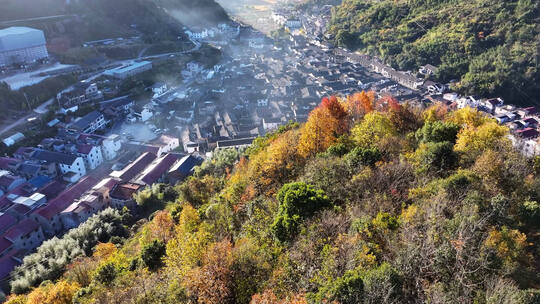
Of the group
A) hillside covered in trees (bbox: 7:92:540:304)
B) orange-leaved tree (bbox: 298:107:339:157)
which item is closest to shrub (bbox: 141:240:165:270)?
hillside covered in trees (bbox: 7:92:540:304)

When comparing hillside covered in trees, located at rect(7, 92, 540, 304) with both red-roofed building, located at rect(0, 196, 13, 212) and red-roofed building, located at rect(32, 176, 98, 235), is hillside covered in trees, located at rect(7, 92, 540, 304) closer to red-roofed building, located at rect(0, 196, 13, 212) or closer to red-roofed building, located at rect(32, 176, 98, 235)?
red-roofed building, located at rect(32, 176, 98, 235)

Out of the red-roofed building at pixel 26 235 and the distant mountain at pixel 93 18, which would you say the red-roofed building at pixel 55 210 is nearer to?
the red-roofed building at pixel 26 235

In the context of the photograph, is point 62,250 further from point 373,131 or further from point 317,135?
point 373,131

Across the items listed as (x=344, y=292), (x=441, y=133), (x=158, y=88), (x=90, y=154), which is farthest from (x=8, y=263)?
(x=158, y=88)

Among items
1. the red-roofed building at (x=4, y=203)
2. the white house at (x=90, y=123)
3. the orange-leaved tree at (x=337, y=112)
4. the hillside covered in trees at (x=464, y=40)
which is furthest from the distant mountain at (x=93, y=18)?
the orange-leaved tree at (x=337, y=112)

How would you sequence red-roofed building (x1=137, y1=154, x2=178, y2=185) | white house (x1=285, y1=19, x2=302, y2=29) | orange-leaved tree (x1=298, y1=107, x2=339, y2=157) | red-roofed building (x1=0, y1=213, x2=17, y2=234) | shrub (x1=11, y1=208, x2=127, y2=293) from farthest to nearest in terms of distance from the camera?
white house (x1=285, y1=19, x2=302, y2=29) < red-roofed building (x1=137, y1=154, x2=178, y2=185) < red-roofed building (x1=0, y1=213, x2=17, y2=234) < orange-leaved tree (x1=298, y1=107, x2=339, y2=157) < shrub (x1=11, y1=208, x2=127, y2=293)

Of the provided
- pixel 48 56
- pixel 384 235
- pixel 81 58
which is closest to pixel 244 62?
pixel 81 58

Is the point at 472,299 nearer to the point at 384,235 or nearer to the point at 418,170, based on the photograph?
the point at 384,235
